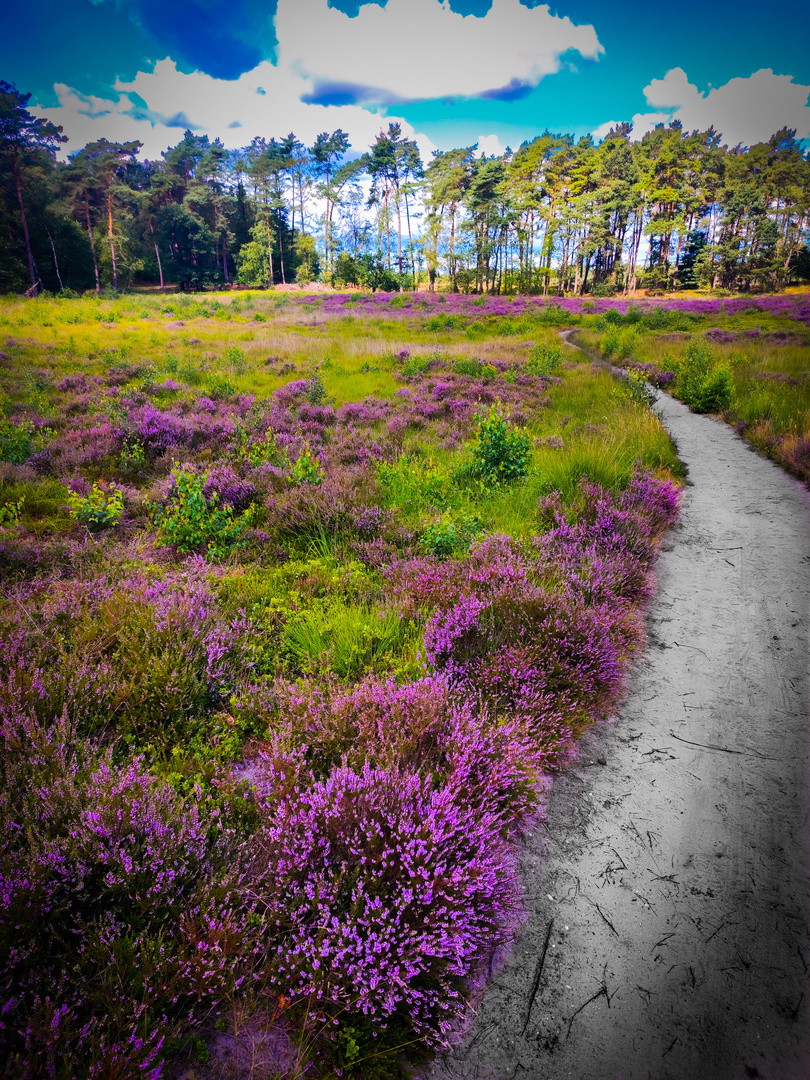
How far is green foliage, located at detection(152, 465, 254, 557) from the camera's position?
16.0 ft

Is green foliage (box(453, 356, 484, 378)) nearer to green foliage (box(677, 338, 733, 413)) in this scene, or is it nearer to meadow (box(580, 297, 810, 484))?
meadow (box(580, 297, 810, 484))

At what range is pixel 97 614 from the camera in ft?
10.9

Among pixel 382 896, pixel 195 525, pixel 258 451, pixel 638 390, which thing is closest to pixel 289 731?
pixel 382 896

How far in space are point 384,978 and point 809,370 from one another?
1737 cm

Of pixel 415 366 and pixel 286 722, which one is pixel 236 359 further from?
pixel 286 722

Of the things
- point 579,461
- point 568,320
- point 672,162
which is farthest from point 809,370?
point 672,162

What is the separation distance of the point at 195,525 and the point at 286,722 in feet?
10.4

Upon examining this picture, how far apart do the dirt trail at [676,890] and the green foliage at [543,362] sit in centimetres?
1185

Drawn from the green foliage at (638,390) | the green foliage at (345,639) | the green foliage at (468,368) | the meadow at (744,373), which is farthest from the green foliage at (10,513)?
the green foliage at (468,368)

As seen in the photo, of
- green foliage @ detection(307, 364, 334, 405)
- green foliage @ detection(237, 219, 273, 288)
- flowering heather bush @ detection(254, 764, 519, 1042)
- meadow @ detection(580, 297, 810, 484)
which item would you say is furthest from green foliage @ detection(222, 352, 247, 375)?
green foliage @ detection(237, 219, 273, 288)

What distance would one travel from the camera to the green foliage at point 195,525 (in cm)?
488

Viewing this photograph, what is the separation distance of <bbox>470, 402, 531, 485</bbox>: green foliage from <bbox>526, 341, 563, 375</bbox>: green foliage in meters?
8.59

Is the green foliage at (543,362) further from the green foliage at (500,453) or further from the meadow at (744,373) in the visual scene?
the green foliage at (500,453)

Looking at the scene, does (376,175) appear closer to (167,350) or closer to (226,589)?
(167,350)
